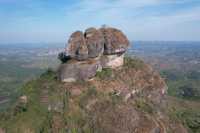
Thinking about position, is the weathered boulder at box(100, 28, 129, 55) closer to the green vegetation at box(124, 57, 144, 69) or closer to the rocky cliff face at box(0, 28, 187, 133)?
the rocky cliff face at box(0, 28, 187, 133)

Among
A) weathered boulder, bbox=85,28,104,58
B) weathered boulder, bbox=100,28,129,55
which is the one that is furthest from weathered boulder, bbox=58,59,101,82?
weathered boulder, bbox=100,28,129,55

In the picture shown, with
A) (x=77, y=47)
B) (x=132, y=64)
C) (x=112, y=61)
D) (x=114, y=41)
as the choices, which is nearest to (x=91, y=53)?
(x=77, y=47)

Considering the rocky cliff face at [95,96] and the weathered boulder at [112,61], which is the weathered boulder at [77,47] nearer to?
the rocky cliff face at [95,96]

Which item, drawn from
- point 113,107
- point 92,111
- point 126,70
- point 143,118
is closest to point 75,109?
point 92,111

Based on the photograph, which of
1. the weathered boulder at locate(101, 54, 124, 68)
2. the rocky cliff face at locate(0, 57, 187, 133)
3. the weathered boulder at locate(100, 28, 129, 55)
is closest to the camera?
the rocky cliff face at locate(0, 57, 187, 133)

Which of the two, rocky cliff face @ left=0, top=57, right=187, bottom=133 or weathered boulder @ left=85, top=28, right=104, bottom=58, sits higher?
weathered boulder @ left=85, top=28, right=104, bottom=58

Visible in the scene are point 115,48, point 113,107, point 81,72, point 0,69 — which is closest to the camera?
point 113,107

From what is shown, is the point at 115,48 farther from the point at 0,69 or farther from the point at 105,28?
the point at 0,69
